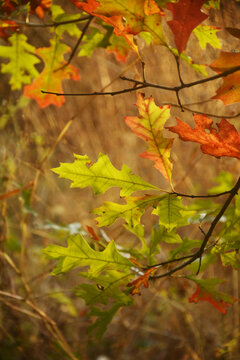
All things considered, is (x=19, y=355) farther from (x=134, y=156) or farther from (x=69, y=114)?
(x=69, y=114)

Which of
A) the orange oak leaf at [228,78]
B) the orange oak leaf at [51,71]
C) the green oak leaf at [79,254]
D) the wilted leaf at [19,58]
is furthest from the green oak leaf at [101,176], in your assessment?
the wilted leaf at [19,58]

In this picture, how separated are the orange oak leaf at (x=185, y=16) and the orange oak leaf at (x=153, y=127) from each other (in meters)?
0.16

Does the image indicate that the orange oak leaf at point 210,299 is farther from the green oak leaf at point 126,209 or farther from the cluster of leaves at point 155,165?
the green oak leaf at point 126,209

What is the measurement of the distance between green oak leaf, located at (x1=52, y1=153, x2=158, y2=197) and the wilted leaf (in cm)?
73

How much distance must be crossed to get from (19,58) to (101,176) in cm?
80

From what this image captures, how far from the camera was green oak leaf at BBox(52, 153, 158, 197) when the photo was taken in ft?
2.32

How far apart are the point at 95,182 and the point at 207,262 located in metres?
0.42

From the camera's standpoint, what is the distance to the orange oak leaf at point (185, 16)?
2.17 ft

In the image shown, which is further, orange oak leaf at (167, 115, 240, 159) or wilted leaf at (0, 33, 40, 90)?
wilted leaf at (0, 33, 40, 90)

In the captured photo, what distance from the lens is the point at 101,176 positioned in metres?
Answer: 0.72

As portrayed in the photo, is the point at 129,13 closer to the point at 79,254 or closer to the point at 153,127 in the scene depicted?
the point at 153,127

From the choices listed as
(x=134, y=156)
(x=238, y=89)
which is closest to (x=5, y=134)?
(x=134, y=156)

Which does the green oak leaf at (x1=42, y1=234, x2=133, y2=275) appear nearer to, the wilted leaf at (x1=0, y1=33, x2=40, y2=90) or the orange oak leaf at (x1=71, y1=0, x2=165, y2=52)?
the orange oak leaf at (x1=71, y1=0, x2=165, y2=52)

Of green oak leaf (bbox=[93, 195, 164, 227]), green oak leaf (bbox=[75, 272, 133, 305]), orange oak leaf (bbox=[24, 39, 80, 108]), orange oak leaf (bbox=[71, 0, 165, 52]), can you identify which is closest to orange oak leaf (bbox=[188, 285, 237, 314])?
green oak leaf (bbox=[75, 272, 133, 305])
